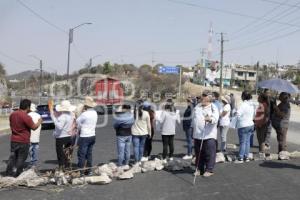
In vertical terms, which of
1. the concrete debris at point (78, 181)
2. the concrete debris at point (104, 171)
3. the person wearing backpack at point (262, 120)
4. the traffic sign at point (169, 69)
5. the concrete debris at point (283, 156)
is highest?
the traffic sign at point (169, 69)

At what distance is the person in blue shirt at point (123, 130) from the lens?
446 inches

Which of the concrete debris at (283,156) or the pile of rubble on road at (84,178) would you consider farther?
the concrete debris at (283,156)

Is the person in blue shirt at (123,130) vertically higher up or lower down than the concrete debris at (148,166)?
higher up

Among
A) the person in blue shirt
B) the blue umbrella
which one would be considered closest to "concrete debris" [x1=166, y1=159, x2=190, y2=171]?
the person in blue shirt

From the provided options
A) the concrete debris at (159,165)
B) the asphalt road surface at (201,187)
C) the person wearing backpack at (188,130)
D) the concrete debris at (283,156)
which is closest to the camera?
the asphalt road surface at (201,187)

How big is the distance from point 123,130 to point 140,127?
91 centimetres

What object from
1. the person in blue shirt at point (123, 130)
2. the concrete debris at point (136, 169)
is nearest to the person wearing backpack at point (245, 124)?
the concrete debris at point (136, 169)

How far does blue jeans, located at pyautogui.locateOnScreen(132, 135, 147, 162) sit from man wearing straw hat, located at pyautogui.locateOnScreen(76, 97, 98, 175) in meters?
1.77

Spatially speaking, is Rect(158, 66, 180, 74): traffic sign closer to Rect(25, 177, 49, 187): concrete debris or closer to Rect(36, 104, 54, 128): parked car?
Rect(36, 104, 54, 128): parked car

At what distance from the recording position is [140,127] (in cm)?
1216

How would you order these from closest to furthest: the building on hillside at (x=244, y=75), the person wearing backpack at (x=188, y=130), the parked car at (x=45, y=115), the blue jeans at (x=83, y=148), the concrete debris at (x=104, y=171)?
the concrete debris at (x=104, y=171) → the blue jeans at (x=83, y=148) → the person wearing backpack at (x=188, y=130) → the parked car at (x=45, y=115) → the building on hillside at (x=244, y=75)

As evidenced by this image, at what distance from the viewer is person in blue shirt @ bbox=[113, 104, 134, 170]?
1132 centimetres

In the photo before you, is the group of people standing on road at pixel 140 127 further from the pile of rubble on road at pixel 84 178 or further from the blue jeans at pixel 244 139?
the pile of rubble on road at pixel 84 178

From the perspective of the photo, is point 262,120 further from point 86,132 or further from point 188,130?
point 86,132
